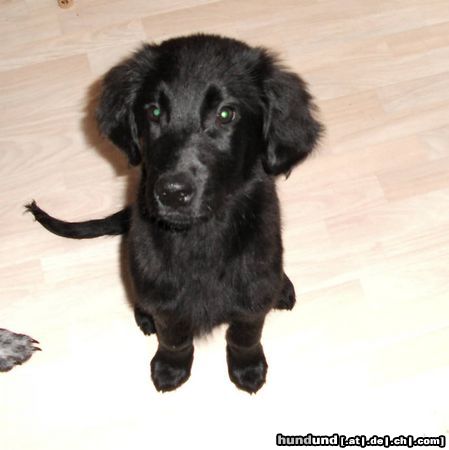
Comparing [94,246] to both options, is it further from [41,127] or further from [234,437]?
[234,437]

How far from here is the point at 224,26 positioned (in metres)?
3.29

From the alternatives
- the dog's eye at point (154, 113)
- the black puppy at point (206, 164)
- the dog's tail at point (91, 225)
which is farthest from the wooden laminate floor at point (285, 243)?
the dog's eye at point (154, 113)

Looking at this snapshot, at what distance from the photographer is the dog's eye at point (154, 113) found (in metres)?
Answer: 1.82

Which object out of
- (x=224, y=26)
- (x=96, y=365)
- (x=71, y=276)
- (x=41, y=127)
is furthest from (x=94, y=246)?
(x=224, y=26)

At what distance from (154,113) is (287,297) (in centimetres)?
101

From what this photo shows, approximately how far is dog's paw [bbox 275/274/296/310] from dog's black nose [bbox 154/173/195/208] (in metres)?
0.88

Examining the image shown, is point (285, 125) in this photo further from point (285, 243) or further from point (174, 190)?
point (285, 243)

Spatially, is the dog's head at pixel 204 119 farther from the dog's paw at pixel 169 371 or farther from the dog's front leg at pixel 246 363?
the dog's paw at pixel 169 371

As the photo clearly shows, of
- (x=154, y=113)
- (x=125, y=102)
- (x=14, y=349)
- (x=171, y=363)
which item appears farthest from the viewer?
(x=14, y=349)

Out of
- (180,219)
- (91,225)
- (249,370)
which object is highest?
(180,219)

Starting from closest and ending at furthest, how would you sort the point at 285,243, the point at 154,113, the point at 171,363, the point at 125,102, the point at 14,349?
the point at 154,113 < the point at 125,102 < the point at 171,363 < the point at 14,349 < the point at 285,243

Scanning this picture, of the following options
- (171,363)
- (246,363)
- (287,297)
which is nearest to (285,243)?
(287,297)

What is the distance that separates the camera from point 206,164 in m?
1.76

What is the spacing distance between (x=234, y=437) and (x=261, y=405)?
0.15m
